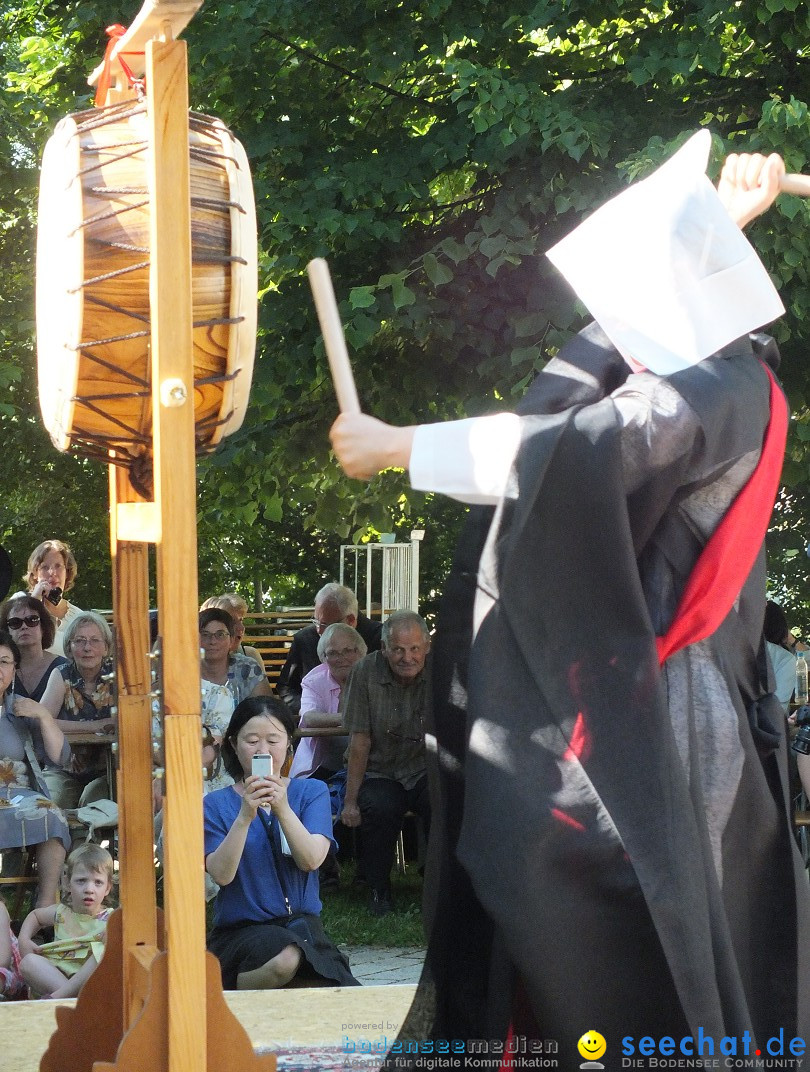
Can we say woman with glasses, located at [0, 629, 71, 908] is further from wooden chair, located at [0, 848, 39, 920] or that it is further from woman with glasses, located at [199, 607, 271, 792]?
woman with glasses, located at [199, 607, 271, 792]

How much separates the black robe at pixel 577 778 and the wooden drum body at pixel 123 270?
0.59 meters

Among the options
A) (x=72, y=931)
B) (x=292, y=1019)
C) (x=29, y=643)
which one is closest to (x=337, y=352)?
(x=292, y=1019)

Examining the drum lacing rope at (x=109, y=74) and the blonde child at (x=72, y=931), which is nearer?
the drum lacing rope at (x=109, y=74)

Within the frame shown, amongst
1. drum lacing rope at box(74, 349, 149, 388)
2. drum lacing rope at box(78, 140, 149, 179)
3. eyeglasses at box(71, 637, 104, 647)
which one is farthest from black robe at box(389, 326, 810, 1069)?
eyeglasses at box(71, 637, 104, 647)

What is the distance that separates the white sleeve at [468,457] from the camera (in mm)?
1910

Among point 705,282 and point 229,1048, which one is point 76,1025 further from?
point 705,282

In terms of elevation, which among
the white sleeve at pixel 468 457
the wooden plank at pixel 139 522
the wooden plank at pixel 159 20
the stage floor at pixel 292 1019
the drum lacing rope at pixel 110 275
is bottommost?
the stage floor at pixel 292 1019

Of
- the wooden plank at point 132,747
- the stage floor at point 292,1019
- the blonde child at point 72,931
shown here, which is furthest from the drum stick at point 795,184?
the blonde child at point 72,931

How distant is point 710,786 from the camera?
78.7 inches

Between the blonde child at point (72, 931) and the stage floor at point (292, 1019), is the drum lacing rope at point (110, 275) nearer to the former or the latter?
the stage floor at point (292, 1019)

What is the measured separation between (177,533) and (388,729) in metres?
4.25

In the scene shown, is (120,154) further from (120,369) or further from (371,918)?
(371,918)

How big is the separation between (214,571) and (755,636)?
15.3 m

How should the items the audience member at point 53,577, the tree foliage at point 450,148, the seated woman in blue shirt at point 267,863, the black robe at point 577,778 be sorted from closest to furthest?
the black robe at point 577,778
the seated woman in blue shirt at point 267,863
the tree foliage at point 450,148
the audience member at point 53,577
